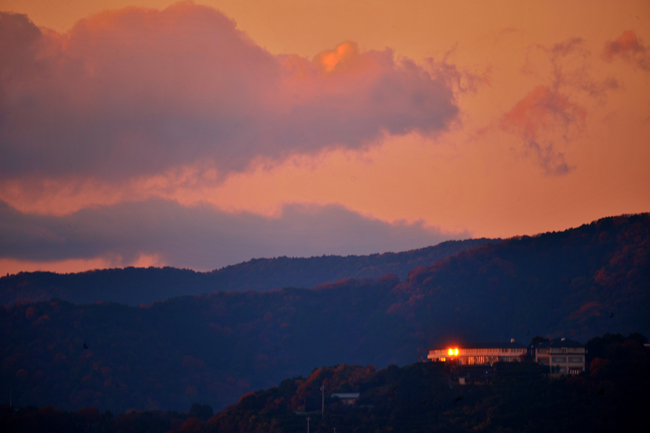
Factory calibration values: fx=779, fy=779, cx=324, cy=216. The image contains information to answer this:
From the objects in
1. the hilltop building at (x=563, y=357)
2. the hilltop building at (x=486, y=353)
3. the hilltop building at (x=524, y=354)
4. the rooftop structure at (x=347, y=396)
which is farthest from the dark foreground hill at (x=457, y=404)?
the hilltop building at (x=486, y=353)

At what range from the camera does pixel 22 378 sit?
181750 millimetres

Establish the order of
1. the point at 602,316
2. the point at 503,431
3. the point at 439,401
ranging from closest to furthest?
the point at 503,431 < the point at 439,401 < the point at 602,316

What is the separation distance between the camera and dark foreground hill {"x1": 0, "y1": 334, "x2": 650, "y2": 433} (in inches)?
3740

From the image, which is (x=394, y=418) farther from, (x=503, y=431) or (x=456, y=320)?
(x=456, y=320)

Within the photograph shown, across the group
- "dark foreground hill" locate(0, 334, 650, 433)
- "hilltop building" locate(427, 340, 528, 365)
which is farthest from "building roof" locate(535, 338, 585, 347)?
"hilltop building" locate(427, 340, 528, 365)

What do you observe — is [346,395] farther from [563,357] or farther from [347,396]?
[563,357]

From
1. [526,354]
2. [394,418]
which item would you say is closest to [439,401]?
[394,418]

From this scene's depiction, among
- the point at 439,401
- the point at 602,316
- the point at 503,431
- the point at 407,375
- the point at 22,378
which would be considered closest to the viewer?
the point at 503,431

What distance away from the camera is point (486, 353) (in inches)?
4208

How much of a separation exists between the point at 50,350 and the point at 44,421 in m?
77.1

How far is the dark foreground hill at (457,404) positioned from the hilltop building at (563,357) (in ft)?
5.33

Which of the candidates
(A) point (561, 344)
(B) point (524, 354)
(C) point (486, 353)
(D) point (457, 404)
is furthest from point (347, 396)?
(A) point (561, 344)

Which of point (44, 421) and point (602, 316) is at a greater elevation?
point (602, 316)

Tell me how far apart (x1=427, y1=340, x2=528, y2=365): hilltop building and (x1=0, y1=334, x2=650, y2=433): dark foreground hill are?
272 centimetres
